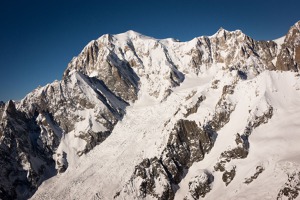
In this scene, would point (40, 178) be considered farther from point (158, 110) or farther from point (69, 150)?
point (158, 110)

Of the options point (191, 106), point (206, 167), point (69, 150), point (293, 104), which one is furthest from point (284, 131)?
point (69, 150)

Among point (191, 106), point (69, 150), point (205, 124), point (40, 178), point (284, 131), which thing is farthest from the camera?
point (69, 150)

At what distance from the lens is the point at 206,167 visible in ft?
401

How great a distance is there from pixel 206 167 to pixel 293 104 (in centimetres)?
3916

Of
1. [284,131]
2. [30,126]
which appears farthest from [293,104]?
[30,126]

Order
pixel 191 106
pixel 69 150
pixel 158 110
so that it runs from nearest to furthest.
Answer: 1. pixel 191 106
2. pixel 69 150
3. pixel 158 110

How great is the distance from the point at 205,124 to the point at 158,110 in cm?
5918

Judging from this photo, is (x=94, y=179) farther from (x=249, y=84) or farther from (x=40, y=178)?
(x=249, y=84)

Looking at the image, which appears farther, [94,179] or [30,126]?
[30,126]

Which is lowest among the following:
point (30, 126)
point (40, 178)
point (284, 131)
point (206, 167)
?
point (284, 131)

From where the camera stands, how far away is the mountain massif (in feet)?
362

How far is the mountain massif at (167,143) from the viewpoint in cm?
11019

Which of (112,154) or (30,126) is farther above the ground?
(30,126)

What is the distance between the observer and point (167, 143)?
5231 inches
